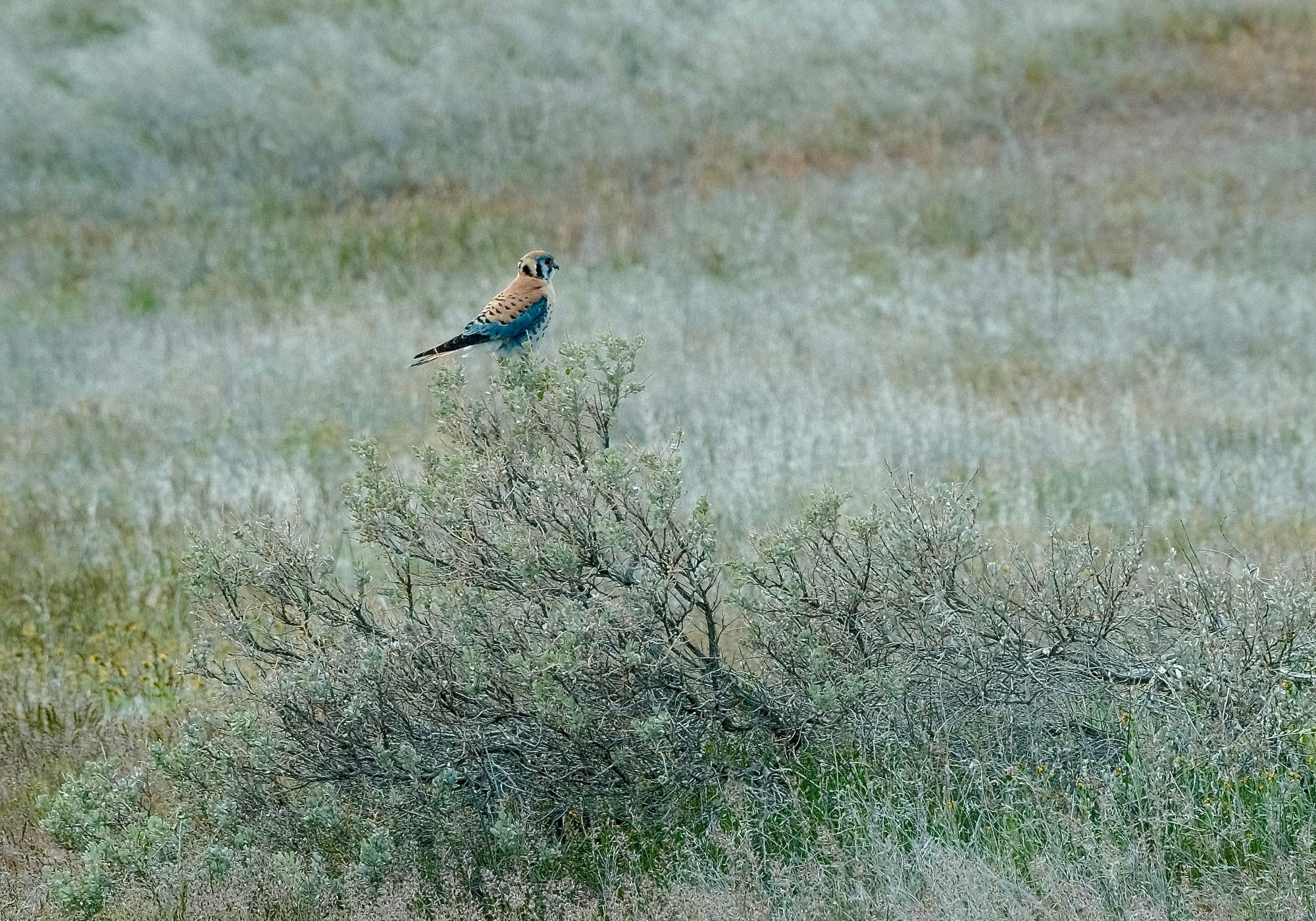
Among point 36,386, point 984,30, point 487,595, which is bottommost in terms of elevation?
point 36,386

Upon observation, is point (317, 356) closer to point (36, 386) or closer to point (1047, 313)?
point (36, 386)

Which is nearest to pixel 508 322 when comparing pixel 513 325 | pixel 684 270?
pixel 513 325

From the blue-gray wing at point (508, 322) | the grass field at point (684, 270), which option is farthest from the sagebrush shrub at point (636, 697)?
the blue-gray wing at point (508, 322)

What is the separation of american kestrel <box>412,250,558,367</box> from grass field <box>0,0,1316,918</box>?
81 centimetres

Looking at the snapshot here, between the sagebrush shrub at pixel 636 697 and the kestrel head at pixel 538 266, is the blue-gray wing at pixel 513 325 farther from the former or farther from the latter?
the sagebrush shrub at pixel 636 697

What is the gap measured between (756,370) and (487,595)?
7.86 metres

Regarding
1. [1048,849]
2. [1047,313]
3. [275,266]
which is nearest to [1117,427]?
[1047,313]

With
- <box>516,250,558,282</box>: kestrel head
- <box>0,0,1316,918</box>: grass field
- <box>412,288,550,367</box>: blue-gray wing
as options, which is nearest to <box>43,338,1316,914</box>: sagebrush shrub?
<box>0,0,1316,918</box>: grass field

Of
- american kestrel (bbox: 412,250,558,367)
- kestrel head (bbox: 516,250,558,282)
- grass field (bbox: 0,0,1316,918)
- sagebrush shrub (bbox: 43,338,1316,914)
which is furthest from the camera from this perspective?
grass field (bbox: 0,0,1316,918)

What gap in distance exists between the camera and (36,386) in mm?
13094

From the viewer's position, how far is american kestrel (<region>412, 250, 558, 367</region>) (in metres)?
5.12

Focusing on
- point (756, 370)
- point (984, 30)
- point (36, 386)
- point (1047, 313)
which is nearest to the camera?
point (756, 370)

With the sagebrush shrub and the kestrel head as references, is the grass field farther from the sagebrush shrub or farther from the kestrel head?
the kestrel head

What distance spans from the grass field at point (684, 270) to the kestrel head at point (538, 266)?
46.4 inches
